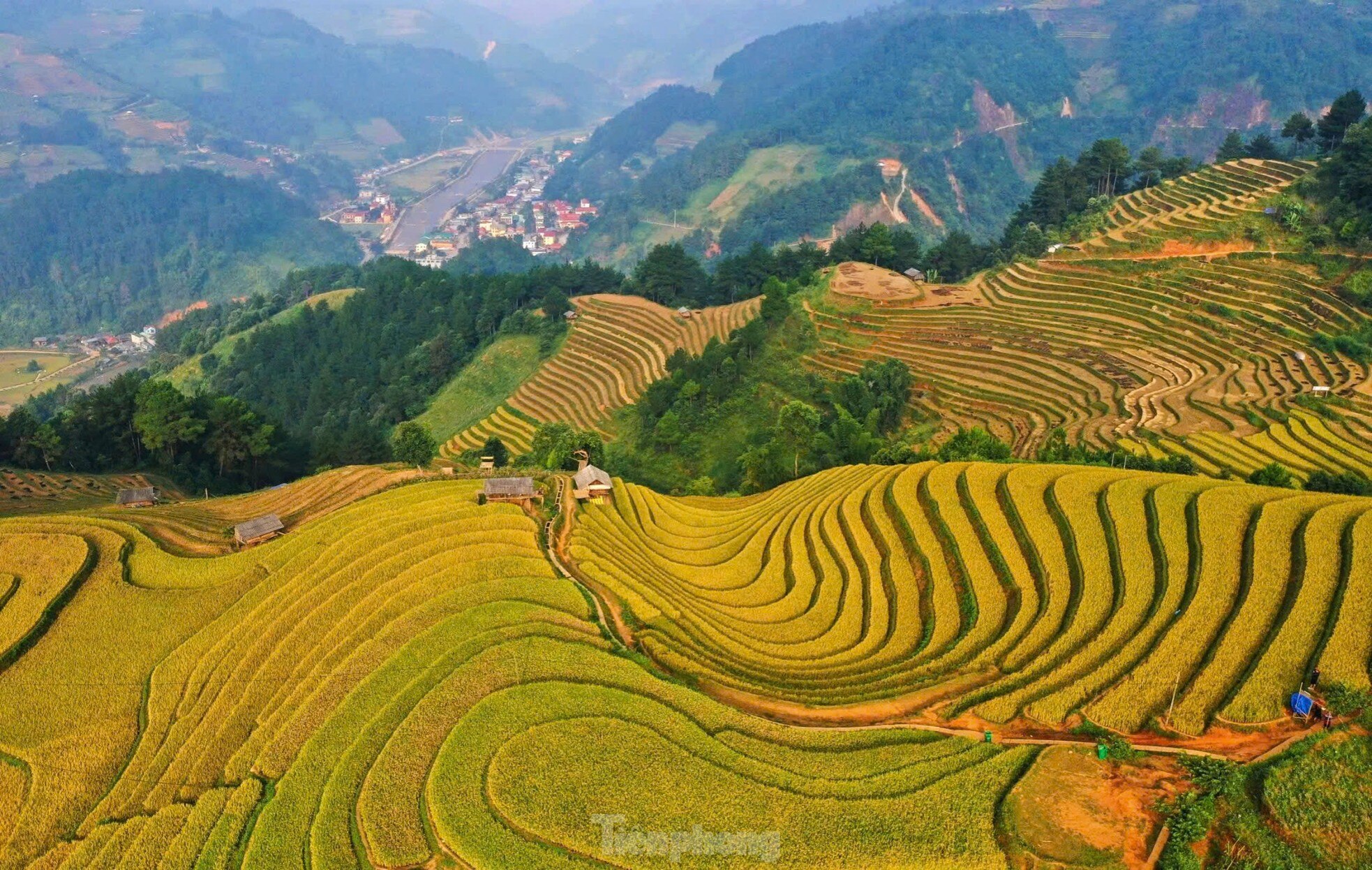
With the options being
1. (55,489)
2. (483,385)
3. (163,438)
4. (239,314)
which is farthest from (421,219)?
(55,489)

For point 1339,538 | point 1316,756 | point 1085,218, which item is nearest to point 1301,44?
point 1085,218

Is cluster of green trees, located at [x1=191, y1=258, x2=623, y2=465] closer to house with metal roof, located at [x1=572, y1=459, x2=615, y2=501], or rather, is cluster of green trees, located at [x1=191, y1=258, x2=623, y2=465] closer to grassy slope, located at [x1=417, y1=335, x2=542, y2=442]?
grassy slope, located at [x1=417, y1=335, x2=542, y2=442]

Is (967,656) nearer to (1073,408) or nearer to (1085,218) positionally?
(1073,408)

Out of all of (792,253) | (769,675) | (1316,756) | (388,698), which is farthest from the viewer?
(792,253)

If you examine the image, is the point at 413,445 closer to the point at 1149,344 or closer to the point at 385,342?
the point at 385,342

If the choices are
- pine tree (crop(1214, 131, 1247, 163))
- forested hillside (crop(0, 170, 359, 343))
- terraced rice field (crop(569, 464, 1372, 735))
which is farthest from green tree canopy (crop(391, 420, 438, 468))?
forested hillside (crop(0, 170, 359, 343))

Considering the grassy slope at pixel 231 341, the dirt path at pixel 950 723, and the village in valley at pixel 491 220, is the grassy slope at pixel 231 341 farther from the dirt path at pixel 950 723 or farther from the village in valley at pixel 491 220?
the dirt path at pixel 950 723

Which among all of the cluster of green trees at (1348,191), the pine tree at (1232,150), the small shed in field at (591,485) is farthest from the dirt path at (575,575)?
the pine tree at (1232,150)
